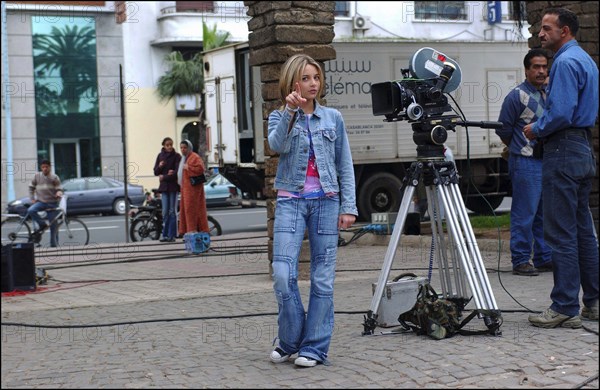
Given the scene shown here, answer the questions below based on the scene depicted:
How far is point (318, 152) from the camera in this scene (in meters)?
6.25

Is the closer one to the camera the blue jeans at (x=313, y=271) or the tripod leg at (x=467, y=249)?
the blue jeans at (x=313, y=271)

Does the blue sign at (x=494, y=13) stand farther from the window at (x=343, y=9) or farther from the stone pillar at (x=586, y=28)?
the stone pillar at (x=586, y=28)

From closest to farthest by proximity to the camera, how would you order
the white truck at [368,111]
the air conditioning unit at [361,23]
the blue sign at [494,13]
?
1. the white truck at [368,111]
2. the air conditioning unit at [361,23]
3. the blue sign at [494,13]

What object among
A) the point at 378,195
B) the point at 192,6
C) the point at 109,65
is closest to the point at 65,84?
the point at 109,65

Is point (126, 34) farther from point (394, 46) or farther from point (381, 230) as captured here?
point (381, 230)

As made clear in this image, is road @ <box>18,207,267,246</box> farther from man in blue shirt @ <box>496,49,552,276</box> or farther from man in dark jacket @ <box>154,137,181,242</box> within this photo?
man in blue shirt @ <box>496,49,552,276</box>

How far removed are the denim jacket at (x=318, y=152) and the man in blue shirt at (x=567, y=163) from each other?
1515mm

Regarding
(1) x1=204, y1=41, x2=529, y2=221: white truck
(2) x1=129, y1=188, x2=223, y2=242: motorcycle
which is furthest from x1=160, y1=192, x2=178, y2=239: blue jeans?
(1) x1=204, y1=41, x2=529, y2=221: white truck

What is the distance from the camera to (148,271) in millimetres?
→ 12867

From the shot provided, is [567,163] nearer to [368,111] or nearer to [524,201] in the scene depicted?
[524,201]

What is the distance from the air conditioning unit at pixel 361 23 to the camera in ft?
140

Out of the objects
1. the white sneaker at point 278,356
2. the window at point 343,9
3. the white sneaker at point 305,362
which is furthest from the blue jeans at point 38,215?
the window at point 343,9

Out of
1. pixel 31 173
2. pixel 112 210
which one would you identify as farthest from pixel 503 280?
pixel 31 173

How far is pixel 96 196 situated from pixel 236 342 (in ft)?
82.4
